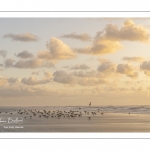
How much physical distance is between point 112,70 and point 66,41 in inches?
56.4

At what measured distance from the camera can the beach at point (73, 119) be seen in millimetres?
13016

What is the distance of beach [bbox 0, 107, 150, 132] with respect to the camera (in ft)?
42.7

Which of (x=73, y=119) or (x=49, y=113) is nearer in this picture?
(x=49, y=113)

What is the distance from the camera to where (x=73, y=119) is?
1357 cm

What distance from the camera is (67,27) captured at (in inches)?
516

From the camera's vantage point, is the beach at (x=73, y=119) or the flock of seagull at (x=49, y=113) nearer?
the beach at (x=73, y=119)

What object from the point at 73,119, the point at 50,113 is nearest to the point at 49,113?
the point at 50,113

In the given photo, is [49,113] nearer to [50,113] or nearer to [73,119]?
[50,113]

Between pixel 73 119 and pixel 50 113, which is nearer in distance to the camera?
pixel 50 113

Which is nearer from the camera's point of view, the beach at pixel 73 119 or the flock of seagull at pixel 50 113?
the beach at pixel 73 119
